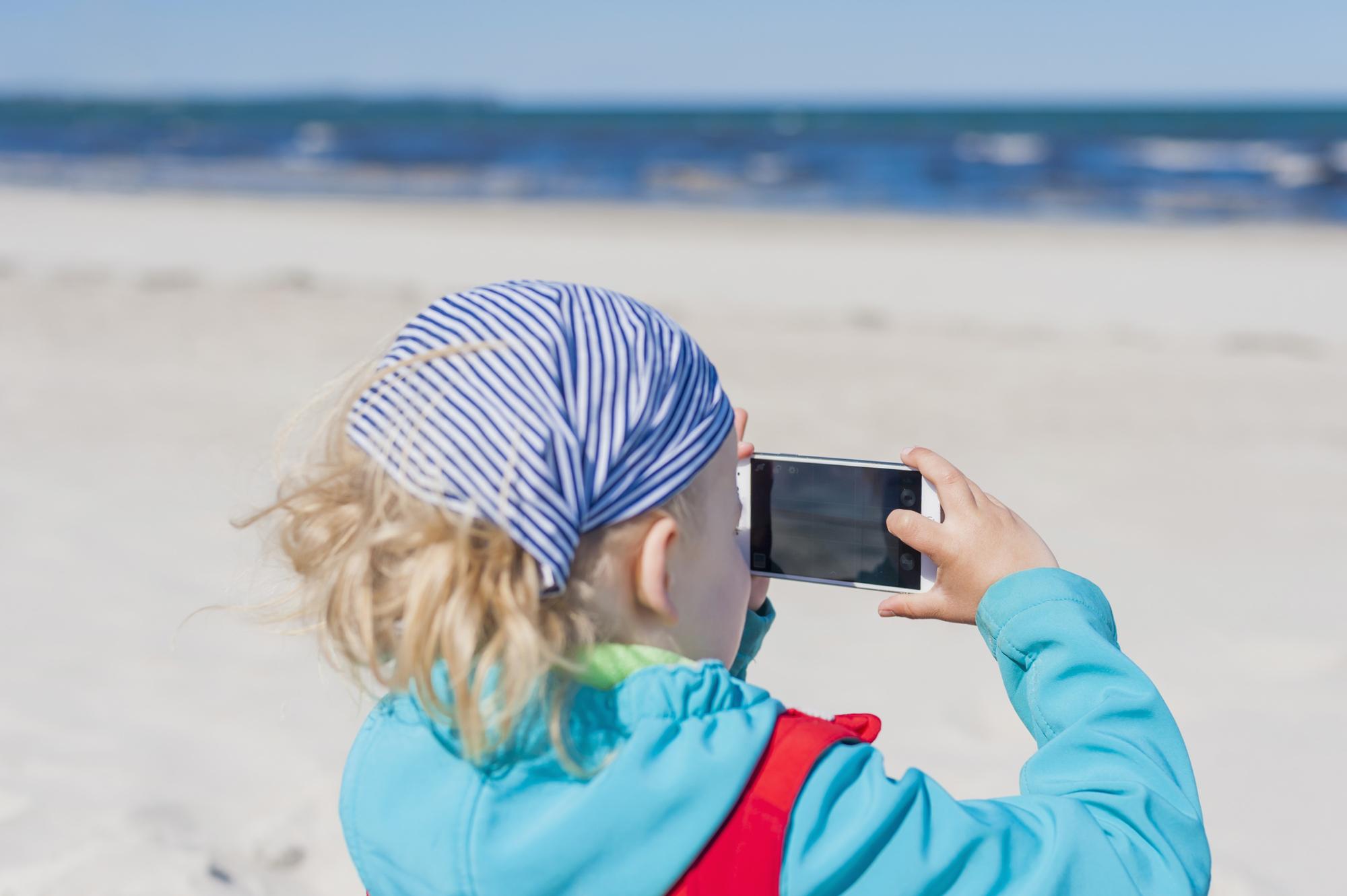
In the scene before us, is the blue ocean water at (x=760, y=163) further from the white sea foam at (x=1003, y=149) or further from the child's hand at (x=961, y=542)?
the child's hand at (x=961, y=542)

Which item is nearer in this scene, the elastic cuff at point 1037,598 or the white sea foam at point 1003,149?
the elastic cuff at point 1037,598

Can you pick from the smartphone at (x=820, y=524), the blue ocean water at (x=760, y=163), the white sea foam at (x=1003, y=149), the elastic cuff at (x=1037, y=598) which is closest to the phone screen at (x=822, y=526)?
the smartphone at (x=820, y=524)

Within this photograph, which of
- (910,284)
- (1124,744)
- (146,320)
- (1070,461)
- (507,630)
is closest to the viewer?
(507,630)

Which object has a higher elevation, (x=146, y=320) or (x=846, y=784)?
(x=846, y=784)

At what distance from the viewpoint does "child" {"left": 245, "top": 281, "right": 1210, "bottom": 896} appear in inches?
35.9

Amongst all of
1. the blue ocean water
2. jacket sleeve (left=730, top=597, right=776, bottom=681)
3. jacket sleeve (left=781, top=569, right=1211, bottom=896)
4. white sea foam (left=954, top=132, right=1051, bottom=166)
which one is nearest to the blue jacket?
jacket sleeve (left=781, top=569, right=1211, bottom=896)

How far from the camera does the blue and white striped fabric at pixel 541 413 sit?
0.91 meters

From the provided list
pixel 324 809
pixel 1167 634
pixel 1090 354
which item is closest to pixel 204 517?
pixel 324 809

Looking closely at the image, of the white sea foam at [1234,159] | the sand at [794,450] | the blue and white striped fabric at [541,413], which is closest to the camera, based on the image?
the blue and white striped fabric at [541,413]

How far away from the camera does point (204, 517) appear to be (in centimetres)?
379

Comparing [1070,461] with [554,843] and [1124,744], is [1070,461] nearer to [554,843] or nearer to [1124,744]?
[1124,744]

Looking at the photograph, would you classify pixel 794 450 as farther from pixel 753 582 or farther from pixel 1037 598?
pixel 1037 598

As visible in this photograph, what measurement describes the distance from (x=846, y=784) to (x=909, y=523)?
45cm

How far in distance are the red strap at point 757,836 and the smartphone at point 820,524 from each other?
475 millimetres
